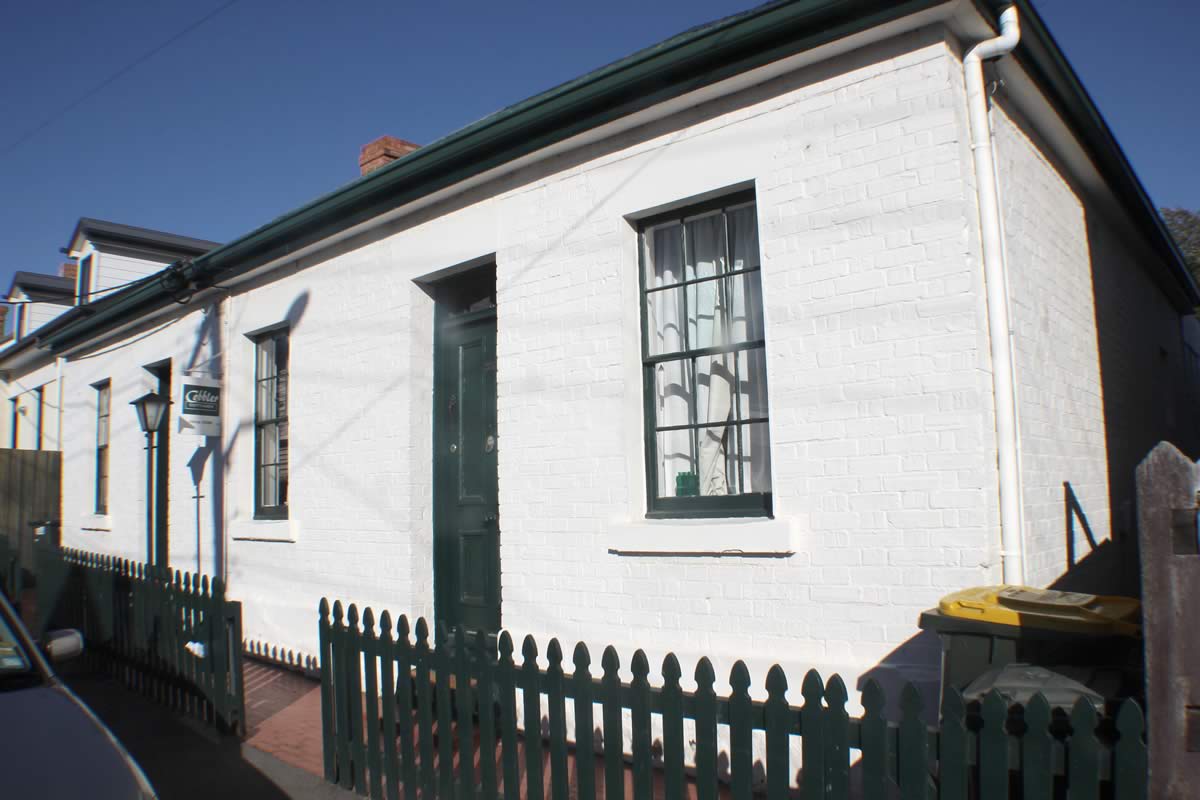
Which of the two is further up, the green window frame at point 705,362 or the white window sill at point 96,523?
the green window frame at point 705,362

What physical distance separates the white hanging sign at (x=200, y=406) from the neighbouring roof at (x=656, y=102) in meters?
1.32

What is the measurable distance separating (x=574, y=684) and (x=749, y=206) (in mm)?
2983

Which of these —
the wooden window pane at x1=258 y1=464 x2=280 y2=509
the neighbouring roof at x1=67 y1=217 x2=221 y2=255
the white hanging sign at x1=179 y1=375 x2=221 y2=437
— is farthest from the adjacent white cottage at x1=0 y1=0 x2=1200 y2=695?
the neighbouring roof at x1=67 y1=217 x2=221 y2=255

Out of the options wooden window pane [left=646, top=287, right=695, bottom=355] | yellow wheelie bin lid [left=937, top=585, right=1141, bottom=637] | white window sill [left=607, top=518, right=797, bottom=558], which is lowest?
yellow wheelie bin lid [left=937, top=585, right=1141, bottom=637]

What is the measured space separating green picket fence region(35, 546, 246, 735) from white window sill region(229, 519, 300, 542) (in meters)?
0.93

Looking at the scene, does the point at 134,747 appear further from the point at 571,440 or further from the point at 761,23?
the point at 761,23

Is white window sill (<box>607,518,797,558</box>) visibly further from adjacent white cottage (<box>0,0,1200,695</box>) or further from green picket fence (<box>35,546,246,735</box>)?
green picket fence (<box>35,546,246,735</box>)

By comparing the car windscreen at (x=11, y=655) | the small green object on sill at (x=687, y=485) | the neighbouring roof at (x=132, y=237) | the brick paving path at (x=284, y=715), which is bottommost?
the brick paving path at (x=284, y=715)

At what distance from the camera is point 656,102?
518 centimetres

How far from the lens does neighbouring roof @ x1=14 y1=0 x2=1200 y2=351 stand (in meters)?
4.48

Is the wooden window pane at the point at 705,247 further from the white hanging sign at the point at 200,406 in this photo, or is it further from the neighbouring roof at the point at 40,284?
the neighbouring roof at the point at 40,284

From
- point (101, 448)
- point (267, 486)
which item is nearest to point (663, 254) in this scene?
point (267, 486)

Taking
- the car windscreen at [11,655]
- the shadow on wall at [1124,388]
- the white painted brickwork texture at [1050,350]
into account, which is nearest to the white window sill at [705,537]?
the white painted brickwork texture at [1050,350]

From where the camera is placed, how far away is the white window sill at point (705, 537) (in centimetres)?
450
